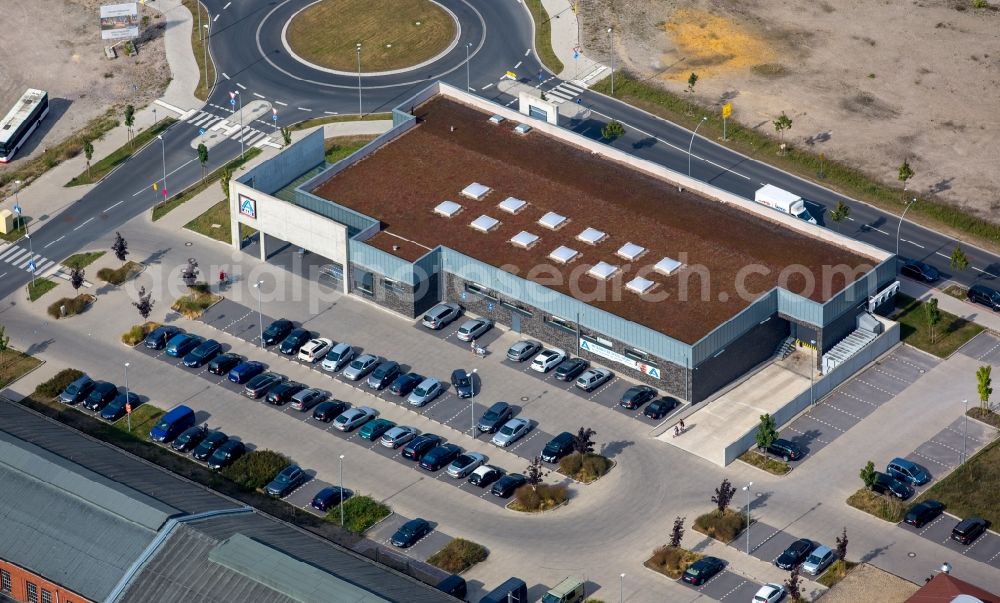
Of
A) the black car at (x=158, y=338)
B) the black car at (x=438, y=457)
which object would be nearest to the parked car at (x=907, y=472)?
the black car at (x=438, y=457)

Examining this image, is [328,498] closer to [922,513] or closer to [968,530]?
[922,513]

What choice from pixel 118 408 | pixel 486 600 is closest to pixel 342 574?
pixel 486 600

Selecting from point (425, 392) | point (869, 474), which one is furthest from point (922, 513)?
point (425, 392)

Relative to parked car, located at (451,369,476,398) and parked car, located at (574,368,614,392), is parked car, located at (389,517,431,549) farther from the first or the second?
parked car, located at (574,368,614,392)

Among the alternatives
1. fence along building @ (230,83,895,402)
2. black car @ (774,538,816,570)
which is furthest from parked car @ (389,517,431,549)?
black car @ (774,538,816,570)

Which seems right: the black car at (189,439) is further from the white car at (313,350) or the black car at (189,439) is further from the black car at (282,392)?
the white car at (313,350)

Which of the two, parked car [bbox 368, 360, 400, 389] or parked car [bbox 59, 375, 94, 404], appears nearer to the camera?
parked car [bbox 59, 375, 94, 404]
